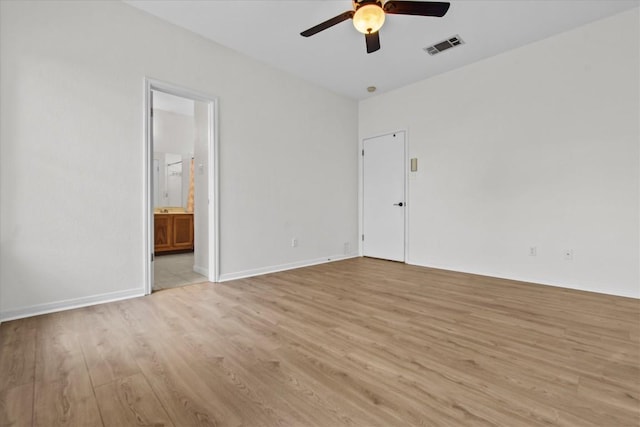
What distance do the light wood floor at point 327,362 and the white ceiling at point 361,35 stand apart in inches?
119

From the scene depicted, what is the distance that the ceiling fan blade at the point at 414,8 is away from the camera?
2406 millimetres

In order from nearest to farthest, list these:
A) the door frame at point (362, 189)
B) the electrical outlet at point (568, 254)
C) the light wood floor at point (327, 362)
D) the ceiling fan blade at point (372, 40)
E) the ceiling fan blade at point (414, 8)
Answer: the light wood floor at point (327, 362), the ceiling fan blade at point (414, 8), the ceiling fan blade at point (372, 40), the electrical outlet at point (568, 254), the door frame at point (362, 189)

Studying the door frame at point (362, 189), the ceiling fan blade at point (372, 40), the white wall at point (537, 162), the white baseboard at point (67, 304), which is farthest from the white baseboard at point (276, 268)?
the ceiling fan blade at point (372, 40)

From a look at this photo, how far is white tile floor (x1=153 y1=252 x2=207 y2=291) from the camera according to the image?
12.3ft

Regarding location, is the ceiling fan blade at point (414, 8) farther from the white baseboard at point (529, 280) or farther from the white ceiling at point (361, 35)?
the white baseboard at point (529, 280)

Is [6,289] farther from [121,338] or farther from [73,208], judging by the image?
[121,338]

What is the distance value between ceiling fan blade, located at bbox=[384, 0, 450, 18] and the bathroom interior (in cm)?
372

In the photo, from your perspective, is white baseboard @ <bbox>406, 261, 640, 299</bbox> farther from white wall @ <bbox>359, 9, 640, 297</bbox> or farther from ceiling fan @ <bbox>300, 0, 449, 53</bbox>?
ceiling fan @ <bbox>300, 0, 449, 53</bbox>

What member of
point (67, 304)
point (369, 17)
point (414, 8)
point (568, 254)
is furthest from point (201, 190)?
point (568, 254)

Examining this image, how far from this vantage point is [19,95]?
256cm

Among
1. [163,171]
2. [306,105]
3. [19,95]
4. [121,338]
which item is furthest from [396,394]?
[163,171]

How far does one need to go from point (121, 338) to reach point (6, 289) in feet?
4.08

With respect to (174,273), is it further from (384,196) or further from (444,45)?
(444,45)

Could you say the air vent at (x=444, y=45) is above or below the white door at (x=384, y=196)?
above
